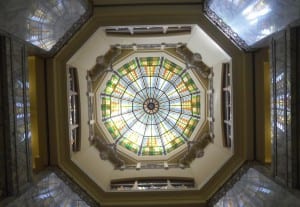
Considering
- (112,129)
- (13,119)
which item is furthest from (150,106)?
(13,119)

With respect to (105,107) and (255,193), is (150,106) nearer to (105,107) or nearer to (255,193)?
(105,107)

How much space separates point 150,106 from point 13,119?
13.7 metres

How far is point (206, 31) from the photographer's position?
13.3 meters

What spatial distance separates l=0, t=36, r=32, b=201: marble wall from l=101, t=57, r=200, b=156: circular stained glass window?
10497mm

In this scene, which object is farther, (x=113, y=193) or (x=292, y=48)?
(x=113, y=193)

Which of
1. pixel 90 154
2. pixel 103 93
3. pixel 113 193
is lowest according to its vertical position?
pixel 113 193

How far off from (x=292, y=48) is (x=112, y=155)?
12.3 m

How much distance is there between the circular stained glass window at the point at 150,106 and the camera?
20766mm

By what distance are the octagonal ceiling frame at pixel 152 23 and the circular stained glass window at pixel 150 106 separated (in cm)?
583

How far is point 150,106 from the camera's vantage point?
22219 millimetres

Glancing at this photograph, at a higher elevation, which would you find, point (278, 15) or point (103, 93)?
point (278, 15)

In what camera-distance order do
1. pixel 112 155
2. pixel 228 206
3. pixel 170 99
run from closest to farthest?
pixel 228 206 → pixel 112 155 → pixel 170 99

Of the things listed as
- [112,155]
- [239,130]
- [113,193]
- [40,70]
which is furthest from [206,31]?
[112,155]

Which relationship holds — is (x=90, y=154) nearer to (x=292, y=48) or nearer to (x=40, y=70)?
(x=40, y=70)
